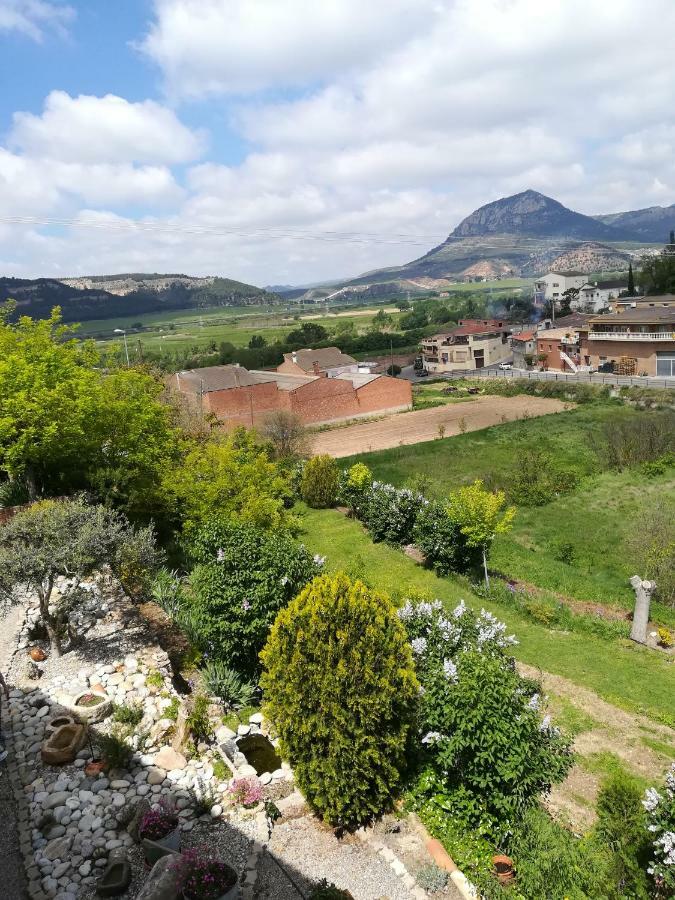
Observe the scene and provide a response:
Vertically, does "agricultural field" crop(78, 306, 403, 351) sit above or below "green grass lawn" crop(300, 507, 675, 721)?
above

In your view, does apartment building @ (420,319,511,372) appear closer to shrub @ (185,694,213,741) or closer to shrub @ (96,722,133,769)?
shrub @ (185,694,213,741)

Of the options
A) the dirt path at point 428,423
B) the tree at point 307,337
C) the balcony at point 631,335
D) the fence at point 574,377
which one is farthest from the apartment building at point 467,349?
the tree at point 307,337

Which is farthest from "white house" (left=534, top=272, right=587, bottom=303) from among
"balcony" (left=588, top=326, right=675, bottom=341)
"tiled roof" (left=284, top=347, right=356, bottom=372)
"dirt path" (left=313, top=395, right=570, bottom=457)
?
"dirt path" (left=313, top=395, right=570, bottom=457)

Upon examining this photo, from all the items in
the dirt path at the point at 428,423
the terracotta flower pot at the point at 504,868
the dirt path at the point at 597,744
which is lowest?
the dirt path at the point at 428,423

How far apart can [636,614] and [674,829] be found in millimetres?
8552

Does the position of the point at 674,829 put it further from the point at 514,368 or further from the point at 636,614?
the point at 514,368

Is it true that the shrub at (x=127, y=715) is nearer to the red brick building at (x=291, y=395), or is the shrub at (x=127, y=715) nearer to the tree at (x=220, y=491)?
the tree at (x=220, y=491)

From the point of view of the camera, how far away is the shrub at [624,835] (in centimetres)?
683

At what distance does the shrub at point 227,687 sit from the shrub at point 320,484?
14954 millimetres

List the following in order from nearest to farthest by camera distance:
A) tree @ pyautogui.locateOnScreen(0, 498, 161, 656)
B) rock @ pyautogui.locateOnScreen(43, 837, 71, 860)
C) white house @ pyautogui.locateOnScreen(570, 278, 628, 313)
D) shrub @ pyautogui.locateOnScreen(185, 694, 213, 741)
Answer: rock @ pyautogui.locateOnScreen(43, 837, 71, 860) → shrub @ pyautogui.locateOnScreen(185, 694, 213, 741) → tree @ pyautogui.locateOnScreen(0, 498, 161, 656) → white house @ pyautogui.locateOnScreen(570, 278, 628, 313)

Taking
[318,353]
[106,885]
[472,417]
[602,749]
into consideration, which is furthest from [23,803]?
[318,353]

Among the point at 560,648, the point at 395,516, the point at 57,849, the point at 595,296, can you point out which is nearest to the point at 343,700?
the point at 57,849

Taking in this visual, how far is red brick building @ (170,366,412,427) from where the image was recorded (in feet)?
148

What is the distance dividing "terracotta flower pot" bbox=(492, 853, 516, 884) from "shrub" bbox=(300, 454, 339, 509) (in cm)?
1877
